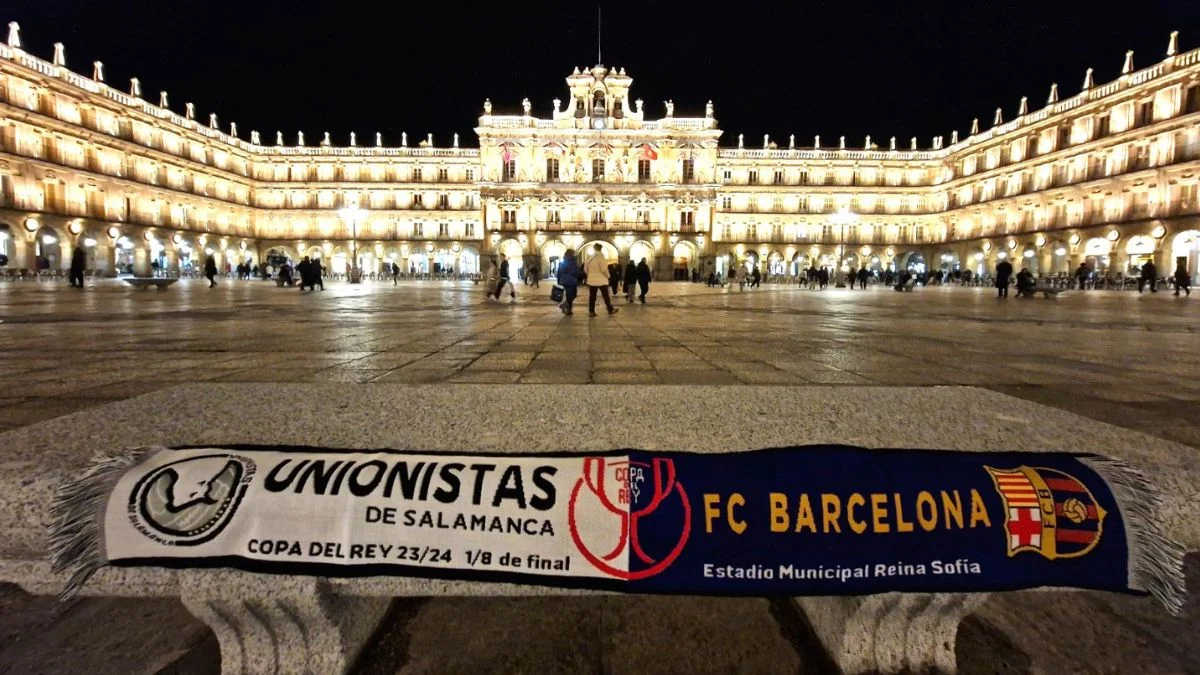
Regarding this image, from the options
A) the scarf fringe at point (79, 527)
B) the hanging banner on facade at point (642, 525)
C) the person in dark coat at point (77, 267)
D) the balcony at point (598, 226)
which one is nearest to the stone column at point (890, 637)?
the hanging banner on facade at point (642, 525)

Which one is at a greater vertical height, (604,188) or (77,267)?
(604,188)

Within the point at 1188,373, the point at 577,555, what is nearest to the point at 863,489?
the point at 577,555

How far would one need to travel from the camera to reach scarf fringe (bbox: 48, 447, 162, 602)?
47.5 inches

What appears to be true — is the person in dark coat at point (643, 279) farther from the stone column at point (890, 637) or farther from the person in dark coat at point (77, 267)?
the person in dark coat at point (77, 267)

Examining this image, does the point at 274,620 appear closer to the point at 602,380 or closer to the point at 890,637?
the point at 890,637

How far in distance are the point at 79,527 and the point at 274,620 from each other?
1.33ft

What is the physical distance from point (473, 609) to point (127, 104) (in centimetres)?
5681

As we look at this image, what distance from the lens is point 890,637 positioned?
4.68 ft

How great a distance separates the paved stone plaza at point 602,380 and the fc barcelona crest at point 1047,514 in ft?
1.36

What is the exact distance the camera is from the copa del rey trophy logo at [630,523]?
118 centimetres

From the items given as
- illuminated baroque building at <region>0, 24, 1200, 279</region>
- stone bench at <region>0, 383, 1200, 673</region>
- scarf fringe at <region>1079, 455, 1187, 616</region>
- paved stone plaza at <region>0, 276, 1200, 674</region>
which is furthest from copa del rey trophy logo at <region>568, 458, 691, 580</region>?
illuminated baroque building at <region>0, 24, 1200, 279</region>

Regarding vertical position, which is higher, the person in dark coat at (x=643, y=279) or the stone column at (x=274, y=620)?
the person in dark coat at (x=643, y=279)

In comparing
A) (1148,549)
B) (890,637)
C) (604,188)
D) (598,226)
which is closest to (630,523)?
(890,637)

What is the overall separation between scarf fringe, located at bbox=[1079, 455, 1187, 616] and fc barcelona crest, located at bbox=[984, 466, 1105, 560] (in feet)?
0.23
